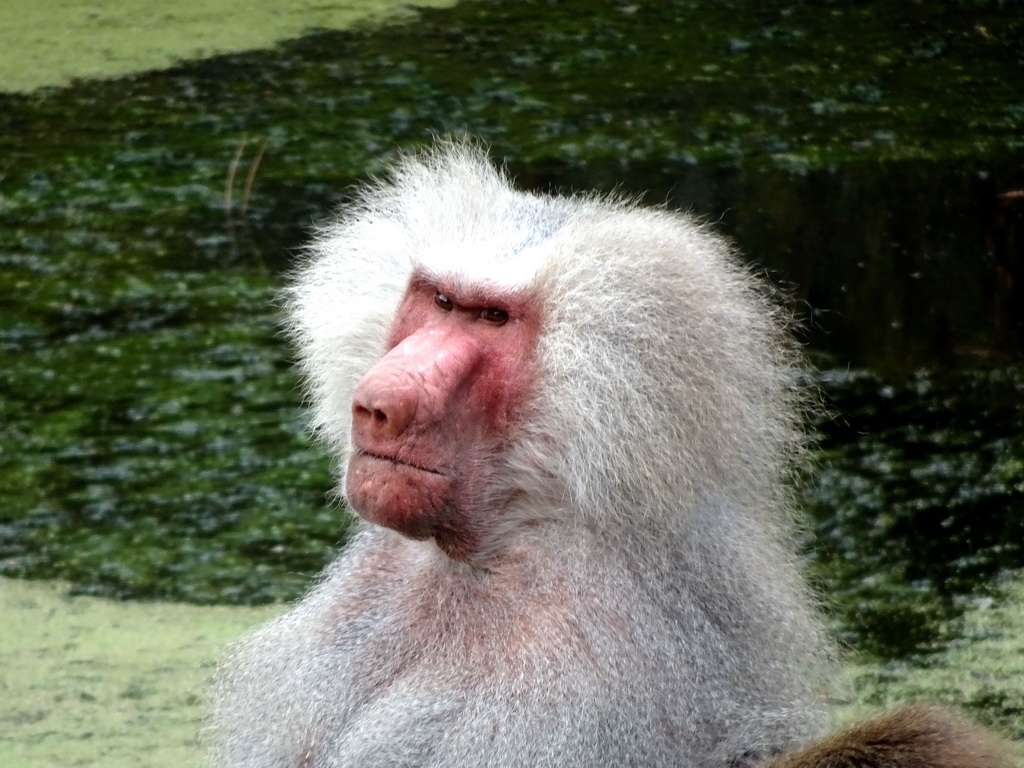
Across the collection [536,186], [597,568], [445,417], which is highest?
[445,417]

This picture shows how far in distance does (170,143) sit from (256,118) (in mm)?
340

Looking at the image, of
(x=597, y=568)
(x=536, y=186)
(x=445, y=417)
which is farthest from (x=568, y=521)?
(x=536, y=186)

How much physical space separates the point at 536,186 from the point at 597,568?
3.22 m

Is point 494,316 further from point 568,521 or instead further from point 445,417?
point 568,521

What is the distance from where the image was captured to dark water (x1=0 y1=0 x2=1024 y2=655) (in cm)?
439

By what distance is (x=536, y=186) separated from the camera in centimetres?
553

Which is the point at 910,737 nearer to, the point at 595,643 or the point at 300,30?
the point at 595,643

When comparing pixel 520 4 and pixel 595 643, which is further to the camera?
pixel 520 4

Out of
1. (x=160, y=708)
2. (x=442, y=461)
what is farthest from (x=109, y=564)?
(x=442, y=461)

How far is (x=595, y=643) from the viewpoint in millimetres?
2381

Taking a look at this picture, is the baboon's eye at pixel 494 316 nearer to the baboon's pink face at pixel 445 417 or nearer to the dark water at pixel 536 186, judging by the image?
the baboon's pink face at pixel 445 417

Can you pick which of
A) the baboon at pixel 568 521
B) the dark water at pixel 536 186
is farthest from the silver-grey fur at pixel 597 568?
the dark water at pixel 536 186

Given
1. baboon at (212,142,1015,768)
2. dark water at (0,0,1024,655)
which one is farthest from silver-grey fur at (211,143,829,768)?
dark water at (0,0,1024,655)

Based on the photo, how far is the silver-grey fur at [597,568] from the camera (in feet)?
7.80
